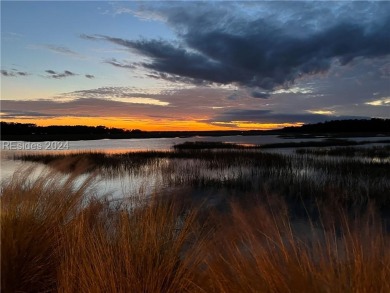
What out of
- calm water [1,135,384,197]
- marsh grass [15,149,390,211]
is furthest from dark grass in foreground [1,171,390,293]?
marsh grass [15,149,390,211]

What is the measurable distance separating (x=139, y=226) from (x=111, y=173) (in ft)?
52.0

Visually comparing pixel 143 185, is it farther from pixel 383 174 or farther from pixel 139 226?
pixel 383 174

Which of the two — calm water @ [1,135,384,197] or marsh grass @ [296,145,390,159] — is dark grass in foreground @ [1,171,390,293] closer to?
calm water @ [1,135,384,197]

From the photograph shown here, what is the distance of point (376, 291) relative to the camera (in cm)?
201

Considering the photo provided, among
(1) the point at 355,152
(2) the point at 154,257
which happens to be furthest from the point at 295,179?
(1) the point at 355,152

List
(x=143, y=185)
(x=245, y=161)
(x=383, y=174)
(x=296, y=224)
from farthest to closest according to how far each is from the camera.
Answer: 1. (x=245, y=161)
2. (x=383, y=174)
3. (x=296, y=224)
4. (x=143, y=185)

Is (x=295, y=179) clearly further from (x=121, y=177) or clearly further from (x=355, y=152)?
(x=355, y=152)

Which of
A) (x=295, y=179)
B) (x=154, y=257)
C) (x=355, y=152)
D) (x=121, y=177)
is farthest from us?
(x=355, y=152)

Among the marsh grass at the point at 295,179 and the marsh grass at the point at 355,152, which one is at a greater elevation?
the marsh grass at the point at 355,152

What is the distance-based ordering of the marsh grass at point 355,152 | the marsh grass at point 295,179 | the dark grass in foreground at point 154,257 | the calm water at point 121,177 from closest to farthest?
the dark grass in foreground at point 154,257 < the calm water at point 121,177 < the marsh grass at point 295,179 < the marsh grass at point 355,152

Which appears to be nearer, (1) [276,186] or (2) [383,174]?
(1) [276,186]

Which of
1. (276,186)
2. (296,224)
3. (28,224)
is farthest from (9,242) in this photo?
(276,186)

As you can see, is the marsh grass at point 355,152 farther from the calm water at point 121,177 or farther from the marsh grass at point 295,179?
the marsh grass at point 295,179

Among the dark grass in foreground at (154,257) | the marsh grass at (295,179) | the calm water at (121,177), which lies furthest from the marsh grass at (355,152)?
the dark grass in foreground at (154,257)
